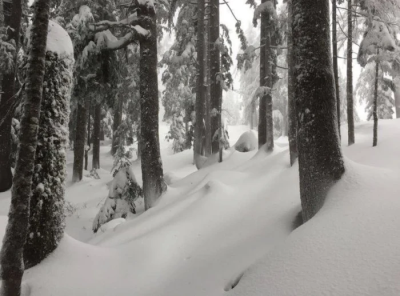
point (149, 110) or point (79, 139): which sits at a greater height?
point (149, 110)

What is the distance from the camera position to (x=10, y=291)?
Result: 11.4ft

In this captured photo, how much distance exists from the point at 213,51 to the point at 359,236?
10.8 m

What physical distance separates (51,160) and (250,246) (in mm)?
3399

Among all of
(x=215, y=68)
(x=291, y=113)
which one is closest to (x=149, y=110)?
(x=291, y=113)

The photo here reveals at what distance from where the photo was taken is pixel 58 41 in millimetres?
4957

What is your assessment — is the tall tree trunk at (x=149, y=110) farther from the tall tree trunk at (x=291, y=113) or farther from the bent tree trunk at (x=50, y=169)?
the tall tree trunk at (x=291, y=113)

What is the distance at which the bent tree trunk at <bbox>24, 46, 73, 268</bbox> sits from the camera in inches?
176

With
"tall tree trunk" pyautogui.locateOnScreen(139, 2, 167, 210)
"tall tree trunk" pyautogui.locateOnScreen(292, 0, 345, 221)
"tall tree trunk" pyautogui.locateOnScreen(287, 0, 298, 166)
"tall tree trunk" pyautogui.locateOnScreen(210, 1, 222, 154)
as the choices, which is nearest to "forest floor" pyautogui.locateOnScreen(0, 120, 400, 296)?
"tall tree trunk" pyautogui.locateOnScreen(292, 0, 345, 221)

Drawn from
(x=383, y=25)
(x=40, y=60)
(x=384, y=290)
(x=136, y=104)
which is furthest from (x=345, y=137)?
→ (x=136, y=104)

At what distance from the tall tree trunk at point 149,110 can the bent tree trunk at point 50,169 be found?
342 centimetres

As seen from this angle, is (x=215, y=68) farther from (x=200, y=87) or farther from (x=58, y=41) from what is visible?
(x=58, y=41)

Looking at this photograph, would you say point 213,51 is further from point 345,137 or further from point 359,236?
point 359,236

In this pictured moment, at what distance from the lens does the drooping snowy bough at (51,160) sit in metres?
4.48

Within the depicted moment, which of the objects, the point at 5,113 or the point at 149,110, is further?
the point at 5,113
